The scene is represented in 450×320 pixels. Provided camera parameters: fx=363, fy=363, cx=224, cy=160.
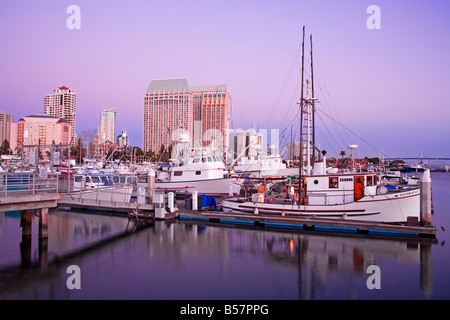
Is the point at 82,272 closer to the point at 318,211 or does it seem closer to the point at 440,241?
the point at 318,211

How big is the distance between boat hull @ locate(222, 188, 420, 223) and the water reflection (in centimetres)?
196

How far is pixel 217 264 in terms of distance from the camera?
19.0 metres

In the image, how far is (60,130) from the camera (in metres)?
184

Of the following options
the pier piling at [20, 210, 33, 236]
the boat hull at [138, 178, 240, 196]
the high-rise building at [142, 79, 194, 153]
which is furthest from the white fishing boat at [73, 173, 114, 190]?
the high-rise building at [142, 79, 194, 153]

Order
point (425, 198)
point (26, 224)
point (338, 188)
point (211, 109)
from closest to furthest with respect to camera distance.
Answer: point (425, 198)
point (26, 224)
point (338, 188)
point (211, 109)

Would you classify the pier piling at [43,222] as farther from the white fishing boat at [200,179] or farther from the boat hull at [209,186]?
the white fishing boat at [200,179]

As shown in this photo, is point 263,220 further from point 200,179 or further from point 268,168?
point 268,168

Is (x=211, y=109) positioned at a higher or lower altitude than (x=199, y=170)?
higher

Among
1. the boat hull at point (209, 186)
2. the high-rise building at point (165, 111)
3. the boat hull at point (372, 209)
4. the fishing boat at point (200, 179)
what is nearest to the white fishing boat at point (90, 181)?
the fishing boat at point (200, 179)

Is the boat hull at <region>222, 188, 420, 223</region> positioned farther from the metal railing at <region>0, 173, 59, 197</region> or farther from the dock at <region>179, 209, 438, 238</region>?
the metal railing at <region>0, 173, 59, 197</region>

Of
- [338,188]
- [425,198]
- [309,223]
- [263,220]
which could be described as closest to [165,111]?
[263,220]

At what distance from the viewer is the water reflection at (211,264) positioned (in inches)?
598

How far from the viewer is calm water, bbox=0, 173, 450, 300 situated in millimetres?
15172

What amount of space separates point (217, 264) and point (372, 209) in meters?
12.5
